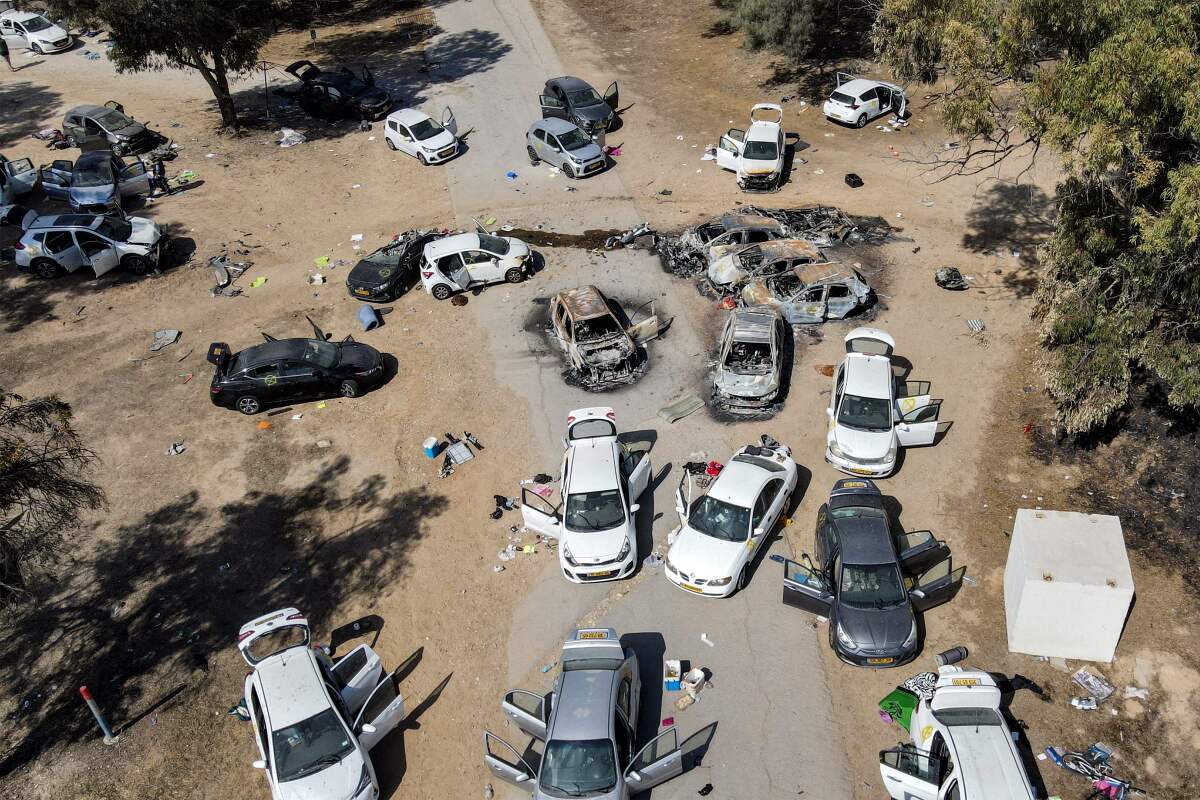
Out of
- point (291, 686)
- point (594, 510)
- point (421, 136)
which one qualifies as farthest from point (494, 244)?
point (291, 686)

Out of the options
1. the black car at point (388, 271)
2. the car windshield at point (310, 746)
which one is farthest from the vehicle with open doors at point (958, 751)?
the black car at point (388, 271)

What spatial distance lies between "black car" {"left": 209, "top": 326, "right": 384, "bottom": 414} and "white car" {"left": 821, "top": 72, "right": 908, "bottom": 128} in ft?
61.3

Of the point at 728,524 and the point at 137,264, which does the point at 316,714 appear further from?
the point at 137,264

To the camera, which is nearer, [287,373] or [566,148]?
[287,373]

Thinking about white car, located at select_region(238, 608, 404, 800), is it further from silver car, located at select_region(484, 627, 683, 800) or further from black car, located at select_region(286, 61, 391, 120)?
black car, located at select_region(286, 61, 391, 120)

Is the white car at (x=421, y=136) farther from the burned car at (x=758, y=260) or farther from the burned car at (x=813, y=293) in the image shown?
the burned car at (x=813, y=293)

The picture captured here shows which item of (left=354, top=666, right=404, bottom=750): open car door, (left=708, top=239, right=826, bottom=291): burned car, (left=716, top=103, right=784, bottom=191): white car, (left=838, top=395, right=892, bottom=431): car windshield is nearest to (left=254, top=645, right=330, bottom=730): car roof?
(left=354, top=666, right=404, bottom=750): open car door

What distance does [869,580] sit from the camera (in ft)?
42.2

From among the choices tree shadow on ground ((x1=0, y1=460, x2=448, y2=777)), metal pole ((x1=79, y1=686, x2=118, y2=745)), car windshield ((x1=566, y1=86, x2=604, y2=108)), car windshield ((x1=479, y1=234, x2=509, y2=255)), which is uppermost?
car windshield ((x1=566, y1=86, x2=604, y2=108))

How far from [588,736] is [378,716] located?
3.23 meters

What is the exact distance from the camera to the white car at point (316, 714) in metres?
10.9

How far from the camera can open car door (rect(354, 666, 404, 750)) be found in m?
11.5

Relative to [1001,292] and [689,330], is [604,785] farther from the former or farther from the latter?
[1001,292]

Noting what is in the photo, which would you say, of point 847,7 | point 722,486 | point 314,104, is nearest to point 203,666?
point 722,486
